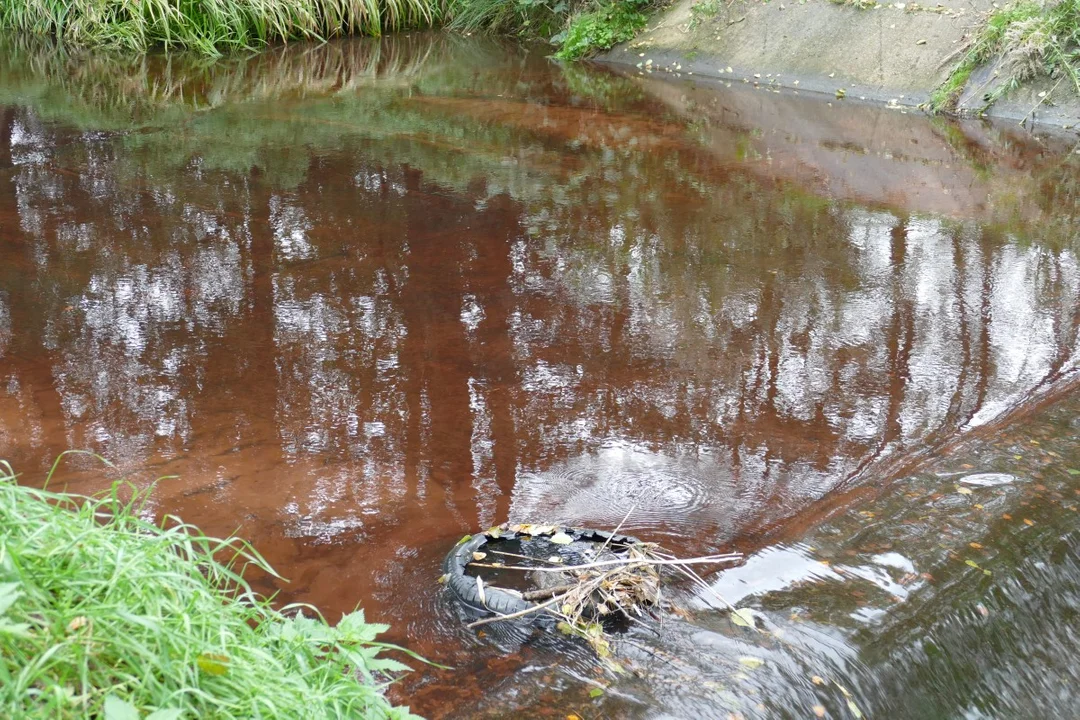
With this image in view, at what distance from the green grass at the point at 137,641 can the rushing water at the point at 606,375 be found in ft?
1.92

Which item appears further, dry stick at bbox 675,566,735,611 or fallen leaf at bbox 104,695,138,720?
dry stick at bbox 675,566,735,611

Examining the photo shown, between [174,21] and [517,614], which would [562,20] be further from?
[517,614]

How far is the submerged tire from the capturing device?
304cm

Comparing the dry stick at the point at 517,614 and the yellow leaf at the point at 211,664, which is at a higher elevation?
the yellow leaf at the point at 211,664

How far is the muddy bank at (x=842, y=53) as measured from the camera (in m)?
9.67

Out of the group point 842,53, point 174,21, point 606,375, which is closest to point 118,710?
point 606,375

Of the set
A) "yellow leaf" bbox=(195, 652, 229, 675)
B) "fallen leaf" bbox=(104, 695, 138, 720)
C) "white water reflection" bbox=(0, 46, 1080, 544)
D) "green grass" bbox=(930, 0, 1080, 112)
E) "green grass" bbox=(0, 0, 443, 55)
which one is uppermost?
"green grass" bbox=(930, 0, 1080, 112)

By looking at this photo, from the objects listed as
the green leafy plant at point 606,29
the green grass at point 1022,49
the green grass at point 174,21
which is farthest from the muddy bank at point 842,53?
the green grass at point 174,21

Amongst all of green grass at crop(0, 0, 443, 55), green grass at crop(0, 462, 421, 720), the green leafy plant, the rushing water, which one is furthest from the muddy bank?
green grass at crop(0, 462, 421, 720)

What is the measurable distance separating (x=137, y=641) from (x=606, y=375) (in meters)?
3.04

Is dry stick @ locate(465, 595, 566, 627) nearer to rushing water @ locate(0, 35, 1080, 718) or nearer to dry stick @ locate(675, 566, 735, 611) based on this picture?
rushing water @ locate(0, 35, 1080, 718)

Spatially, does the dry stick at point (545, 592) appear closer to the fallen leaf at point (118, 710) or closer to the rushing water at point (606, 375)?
the rushing water at point (606, 375)

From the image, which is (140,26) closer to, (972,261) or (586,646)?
(972,261)

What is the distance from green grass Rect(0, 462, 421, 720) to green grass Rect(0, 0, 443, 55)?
41.2 feet
